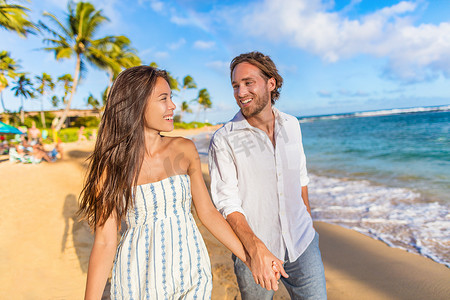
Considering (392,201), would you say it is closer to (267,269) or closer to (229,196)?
(229,196)

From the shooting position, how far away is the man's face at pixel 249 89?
7.16ft

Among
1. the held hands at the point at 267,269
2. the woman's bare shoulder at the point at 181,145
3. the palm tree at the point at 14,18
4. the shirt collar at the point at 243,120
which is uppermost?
the palm tree at the point at 14,18

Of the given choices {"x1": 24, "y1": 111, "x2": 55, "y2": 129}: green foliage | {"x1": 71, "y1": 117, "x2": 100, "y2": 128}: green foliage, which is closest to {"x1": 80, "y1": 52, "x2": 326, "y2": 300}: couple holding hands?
{"x1": 24, "y1": 111, "x2": 55, "y2": 129}: green foliage

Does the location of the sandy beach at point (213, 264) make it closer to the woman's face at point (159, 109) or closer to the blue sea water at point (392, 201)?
the blue sea water at point (392, 201)

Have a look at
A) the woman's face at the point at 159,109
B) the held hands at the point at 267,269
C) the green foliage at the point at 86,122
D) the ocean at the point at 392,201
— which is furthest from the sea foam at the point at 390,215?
the green foliage at the point at 86,122

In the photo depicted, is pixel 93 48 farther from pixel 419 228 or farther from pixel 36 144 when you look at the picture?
pixel 419 228

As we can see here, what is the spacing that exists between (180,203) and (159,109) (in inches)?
22.6

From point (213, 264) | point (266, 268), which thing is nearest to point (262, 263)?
point (266, 268)

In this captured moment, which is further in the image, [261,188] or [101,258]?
[261,188]

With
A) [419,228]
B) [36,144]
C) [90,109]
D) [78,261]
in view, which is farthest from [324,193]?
[90,109]

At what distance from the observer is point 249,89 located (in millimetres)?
2186

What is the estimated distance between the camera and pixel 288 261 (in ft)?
6.72

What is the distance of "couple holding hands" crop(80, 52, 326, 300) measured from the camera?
1540 mm

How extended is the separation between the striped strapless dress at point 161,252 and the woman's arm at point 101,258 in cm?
5
